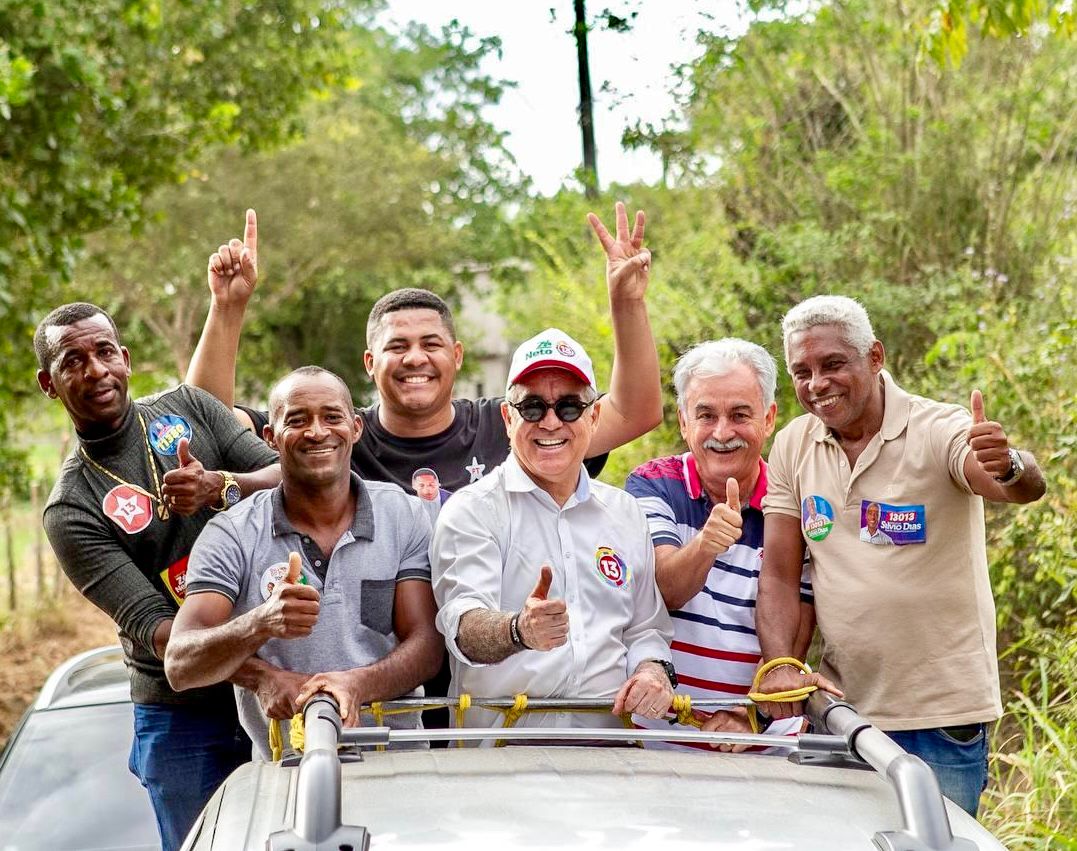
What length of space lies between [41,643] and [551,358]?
10.9 metres

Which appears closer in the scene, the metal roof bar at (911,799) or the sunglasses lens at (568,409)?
the metal roof bar at (911,799)

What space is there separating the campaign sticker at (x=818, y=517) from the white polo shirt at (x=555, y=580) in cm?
45

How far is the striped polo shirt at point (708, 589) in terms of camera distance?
3.41m

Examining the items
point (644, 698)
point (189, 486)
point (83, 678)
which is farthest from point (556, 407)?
point (83, 678)

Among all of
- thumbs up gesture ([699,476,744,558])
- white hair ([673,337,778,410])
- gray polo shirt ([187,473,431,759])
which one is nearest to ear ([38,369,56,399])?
gray polo shirt ([187,473,431,759])

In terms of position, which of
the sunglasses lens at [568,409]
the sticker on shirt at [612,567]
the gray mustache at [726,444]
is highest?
the sunglasses lens at [568,409]

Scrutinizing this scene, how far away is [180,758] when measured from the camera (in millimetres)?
3615

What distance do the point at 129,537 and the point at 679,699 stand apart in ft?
5.02

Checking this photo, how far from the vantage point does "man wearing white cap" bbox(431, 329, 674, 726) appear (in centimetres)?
306

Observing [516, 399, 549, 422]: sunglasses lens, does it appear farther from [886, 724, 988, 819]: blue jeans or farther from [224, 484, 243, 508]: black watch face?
[886, 724, 988, 819]: blue jeans

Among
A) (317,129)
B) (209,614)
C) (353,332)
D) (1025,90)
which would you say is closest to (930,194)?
(1025,90)

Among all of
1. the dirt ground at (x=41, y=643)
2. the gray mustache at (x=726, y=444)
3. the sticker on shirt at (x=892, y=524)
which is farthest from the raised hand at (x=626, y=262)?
the dirt ground at (x=41, y=643)

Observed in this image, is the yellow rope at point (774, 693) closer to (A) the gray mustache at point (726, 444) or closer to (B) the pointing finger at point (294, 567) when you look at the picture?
(A) the gray mustache at point (726, 444)

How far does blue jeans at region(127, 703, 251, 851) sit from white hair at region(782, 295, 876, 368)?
1.84m
